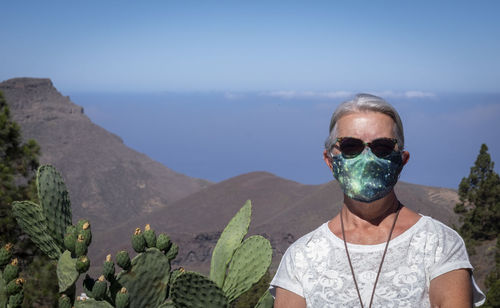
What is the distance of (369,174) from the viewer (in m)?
2.01

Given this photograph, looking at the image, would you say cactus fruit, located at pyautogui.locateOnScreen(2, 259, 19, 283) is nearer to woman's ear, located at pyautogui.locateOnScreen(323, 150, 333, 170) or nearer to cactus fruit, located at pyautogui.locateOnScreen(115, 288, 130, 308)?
cactus fruit, located at pyautogui.locateOnScreen(115, 288, 130, 308)

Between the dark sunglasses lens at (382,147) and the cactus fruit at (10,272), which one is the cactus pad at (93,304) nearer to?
the cactus fruit at (10,272)

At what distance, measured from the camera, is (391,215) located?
2010 millimetres

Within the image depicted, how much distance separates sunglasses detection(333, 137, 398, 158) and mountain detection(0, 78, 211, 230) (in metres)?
42.2

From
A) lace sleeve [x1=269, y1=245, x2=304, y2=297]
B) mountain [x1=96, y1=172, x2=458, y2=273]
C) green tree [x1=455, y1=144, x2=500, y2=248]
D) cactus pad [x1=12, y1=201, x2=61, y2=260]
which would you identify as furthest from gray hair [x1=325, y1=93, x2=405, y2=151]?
mountain [x1=96, y1=172, x2=458, y2=273]

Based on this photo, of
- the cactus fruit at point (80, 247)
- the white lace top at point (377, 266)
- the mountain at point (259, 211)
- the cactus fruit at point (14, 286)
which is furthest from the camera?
the mountain at point (259, 211)

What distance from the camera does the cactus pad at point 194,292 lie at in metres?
2.98

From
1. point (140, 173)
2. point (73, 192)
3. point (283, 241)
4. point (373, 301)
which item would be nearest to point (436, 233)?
point (373, 301)

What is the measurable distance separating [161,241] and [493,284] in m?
9.31

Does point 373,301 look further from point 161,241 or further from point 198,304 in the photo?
point 161,241

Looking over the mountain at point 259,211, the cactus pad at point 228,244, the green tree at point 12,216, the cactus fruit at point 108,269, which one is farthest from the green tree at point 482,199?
the cactus fruit at point 108,269

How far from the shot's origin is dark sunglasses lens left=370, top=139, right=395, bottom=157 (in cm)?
198

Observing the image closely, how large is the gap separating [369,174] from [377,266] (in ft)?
1.02

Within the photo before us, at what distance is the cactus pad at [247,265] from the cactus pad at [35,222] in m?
1.14
